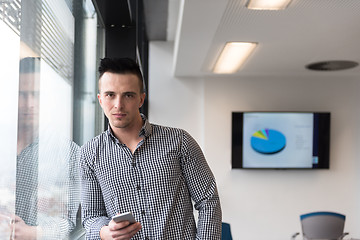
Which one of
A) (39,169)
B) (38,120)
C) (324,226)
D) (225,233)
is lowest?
(324,226)

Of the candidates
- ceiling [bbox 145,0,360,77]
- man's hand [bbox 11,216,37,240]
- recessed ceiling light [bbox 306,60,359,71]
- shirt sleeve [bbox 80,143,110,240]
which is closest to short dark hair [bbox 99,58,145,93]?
shirt sleeve [bbox 80,143,110,240]

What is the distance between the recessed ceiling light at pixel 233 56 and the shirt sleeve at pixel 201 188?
9.93 feet

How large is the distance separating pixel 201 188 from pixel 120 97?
0.51m

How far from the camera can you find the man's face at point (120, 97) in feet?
5.53

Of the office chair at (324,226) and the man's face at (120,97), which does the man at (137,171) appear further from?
the office chair at (324,226)

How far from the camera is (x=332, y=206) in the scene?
6.87m

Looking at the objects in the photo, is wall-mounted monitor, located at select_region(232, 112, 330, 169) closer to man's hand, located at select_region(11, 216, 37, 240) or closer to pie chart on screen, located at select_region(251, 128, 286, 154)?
pie chart on screen, located at select_region(251, 128, 286, 154)

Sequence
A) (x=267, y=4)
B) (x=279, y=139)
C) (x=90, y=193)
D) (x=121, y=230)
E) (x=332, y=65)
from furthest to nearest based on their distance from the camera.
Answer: (x=279, y=139)
(x=332, y=65)
(x=267, y=4)
(x=90, y=193)
(x=121, y=230)

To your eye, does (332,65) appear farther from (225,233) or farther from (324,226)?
(225,233)

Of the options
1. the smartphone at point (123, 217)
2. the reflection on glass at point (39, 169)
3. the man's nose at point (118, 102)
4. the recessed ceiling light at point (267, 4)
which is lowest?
the smartphone at point (123, 217)

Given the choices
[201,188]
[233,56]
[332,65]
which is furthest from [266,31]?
[201,188]

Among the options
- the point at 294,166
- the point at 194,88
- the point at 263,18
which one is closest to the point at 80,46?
the point at 263,18

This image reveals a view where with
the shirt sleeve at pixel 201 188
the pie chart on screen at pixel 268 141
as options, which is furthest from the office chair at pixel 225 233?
the pie chart on screen at pixel 268 141

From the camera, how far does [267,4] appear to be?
10.8 feet
